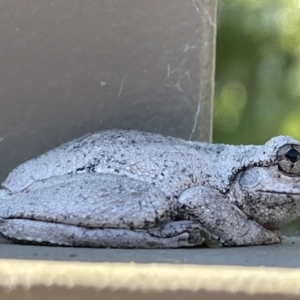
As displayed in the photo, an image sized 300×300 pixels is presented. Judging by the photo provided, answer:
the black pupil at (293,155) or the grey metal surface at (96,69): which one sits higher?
the grey metal surface at (96,69)

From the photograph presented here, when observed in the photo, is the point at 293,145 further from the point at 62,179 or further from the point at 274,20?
the point at 274,20

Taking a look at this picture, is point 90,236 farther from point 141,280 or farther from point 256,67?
point 256,67

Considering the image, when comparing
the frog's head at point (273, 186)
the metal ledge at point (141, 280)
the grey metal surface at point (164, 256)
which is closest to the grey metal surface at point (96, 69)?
the frog's head at point (273, 186)

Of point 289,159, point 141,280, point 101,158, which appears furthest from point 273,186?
point 141,280

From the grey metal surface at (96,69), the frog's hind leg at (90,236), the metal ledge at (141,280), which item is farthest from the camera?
the grey metal surface at (96,69)

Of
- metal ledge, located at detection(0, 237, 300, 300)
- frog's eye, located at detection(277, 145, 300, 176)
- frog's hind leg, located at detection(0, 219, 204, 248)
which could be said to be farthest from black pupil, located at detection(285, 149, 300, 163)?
metal ledge, located at detection(0, 237, 300, 300)

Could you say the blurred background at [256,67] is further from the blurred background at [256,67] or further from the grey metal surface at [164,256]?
the grey metal surface at [164,256]

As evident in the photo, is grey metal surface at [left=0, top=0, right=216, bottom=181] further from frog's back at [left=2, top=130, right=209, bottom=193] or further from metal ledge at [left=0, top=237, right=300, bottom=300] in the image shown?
metal ledge at [left=0, top=237, right=300, bottom=300]
